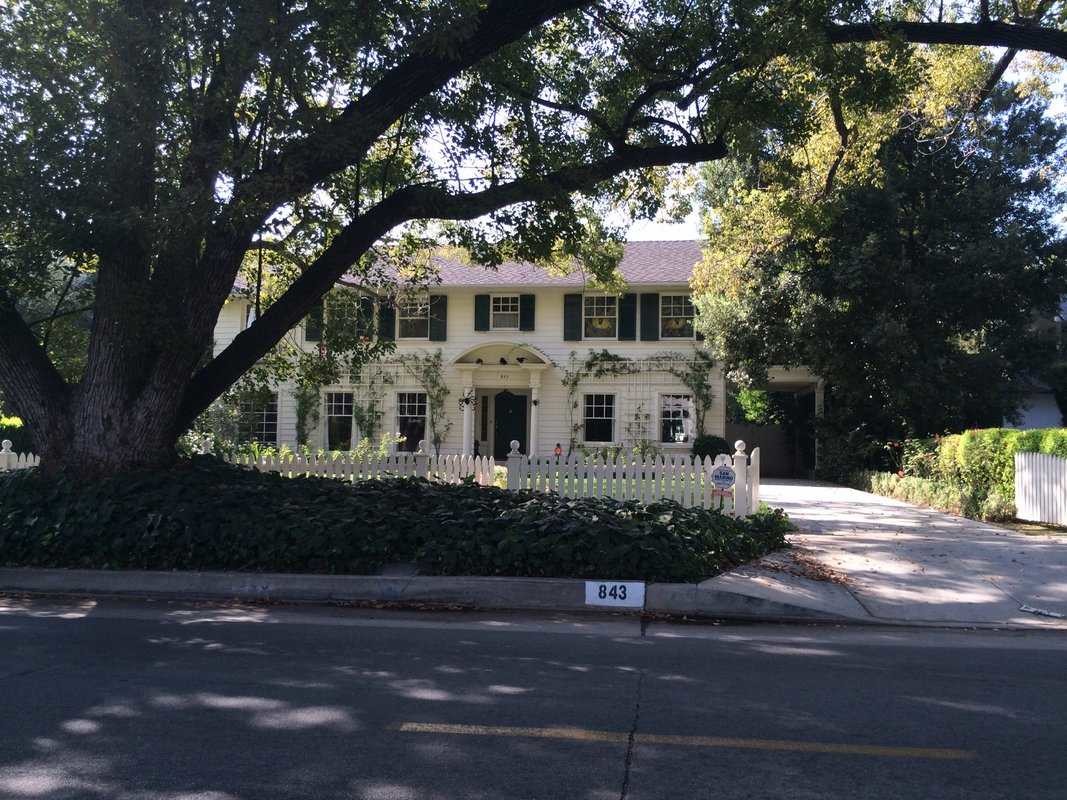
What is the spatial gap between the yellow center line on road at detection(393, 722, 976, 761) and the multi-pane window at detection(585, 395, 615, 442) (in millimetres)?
21389

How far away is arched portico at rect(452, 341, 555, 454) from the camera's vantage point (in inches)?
1028

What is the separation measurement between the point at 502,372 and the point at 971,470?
1343 cm

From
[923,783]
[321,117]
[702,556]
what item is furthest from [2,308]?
[923,783]

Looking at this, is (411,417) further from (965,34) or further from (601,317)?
(965,34)

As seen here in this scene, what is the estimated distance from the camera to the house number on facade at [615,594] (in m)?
8.54

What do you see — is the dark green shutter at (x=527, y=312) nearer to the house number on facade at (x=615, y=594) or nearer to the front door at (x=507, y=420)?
the front door at (x=507, y=420)

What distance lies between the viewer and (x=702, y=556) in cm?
925

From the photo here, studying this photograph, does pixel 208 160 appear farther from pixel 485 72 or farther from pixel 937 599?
pixel 937 599

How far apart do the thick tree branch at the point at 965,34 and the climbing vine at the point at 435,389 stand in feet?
54.7

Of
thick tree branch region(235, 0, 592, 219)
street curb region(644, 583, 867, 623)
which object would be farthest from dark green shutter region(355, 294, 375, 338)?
street curb region(644, 583, 867, 623)

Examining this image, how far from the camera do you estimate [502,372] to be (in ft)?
87.4

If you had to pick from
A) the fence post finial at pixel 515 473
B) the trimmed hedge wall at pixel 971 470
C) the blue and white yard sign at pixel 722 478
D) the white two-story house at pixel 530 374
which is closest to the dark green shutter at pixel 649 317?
the white two-story house at pixel 530 374

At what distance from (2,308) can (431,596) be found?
6.08 m

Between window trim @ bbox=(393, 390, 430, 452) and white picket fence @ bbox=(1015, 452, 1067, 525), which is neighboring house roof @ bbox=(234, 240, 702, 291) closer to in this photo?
window trim @ bbox=(393, 390, 430, 452)
